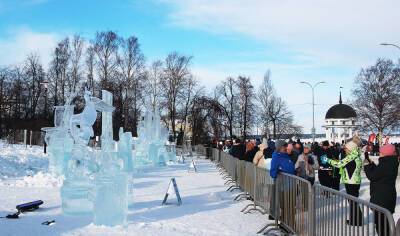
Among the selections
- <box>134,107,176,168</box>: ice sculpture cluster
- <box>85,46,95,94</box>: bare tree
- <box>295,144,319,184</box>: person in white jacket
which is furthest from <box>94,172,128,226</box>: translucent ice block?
<box>85,46,95,94</box>: bare tree

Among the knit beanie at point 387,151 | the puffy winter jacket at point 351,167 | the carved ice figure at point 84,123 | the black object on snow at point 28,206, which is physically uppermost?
the carved ice figure at point 84,123

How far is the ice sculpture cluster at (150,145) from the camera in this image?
32319mm

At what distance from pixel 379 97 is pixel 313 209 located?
2258 inches

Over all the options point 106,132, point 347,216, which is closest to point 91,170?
point 106,132

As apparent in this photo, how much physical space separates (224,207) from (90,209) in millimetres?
3447

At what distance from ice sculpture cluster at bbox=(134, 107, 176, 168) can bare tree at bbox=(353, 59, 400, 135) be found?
106ft

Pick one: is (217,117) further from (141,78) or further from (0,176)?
(0,176)

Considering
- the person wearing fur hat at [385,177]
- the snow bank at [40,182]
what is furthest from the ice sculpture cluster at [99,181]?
the person wearing fur hat at [385,177]

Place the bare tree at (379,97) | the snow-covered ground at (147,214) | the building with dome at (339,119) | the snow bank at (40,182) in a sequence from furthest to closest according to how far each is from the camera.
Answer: the building with dome at (339,119) → the bare tree at (379,97) → the snow bank at (40,182) → the snow-covered ground at (147,214)

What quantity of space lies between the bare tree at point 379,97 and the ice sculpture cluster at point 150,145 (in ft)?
106

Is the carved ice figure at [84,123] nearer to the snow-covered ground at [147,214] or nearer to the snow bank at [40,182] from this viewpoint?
the snow-covered ground at [147,214]

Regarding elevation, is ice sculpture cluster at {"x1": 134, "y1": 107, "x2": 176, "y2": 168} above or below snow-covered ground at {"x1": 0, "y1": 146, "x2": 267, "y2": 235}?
above

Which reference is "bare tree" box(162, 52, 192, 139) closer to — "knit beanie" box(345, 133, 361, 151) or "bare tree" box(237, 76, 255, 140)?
"bare tree" box(237, 76, 255, 140)

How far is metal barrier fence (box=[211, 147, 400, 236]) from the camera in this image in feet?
18.0
